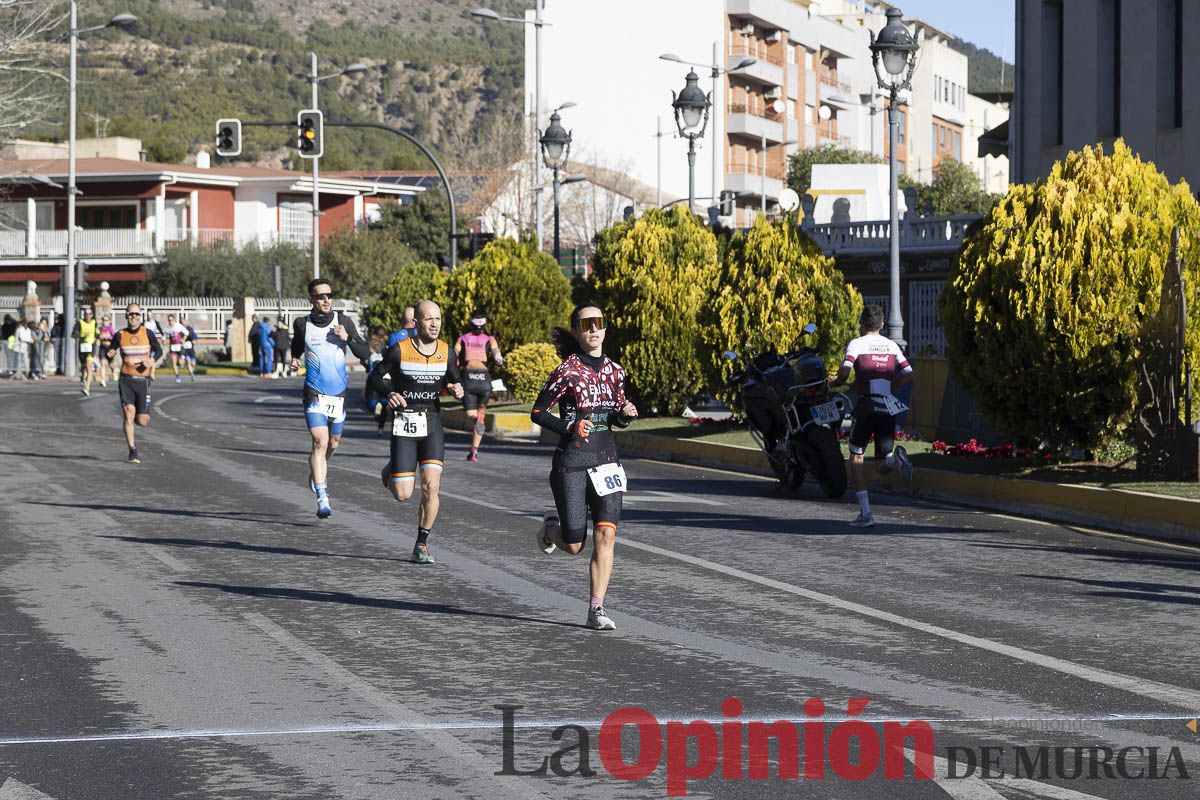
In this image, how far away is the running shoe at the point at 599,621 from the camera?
954 centimetres

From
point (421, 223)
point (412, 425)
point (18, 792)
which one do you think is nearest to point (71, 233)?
point (421, 223)

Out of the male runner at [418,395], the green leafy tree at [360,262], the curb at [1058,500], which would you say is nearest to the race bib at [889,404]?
the curb at [1058,500]

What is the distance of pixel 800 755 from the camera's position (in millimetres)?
6621

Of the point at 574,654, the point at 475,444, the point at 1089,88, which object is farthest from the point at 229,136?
the point at 574,654

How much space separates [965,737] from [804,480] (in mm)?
11203

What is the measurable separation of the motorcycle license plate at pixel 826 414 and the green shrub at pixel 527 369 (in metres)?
14.2

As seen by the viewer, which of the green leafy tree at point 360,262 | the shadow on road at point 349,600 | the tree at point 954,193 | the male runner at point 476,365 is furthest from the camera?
the tree at point 954,193

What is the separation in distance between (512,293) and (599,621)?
24.6 metres

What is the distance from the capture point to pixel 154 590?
10992mm

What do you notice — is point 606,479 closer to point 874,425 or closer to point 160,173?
point 874,425

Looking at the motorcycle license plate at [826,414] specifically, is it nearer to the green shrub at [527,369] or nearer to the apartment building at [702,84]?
the green shrub at [527,369]

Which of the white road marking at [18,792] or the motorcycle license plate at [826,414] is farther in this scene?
the motorcycle license plate at [826,414]

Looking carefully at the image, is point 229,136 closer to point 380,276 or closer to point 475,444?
point 475,444

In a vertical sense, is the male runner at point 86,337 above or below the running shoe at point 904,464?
above
